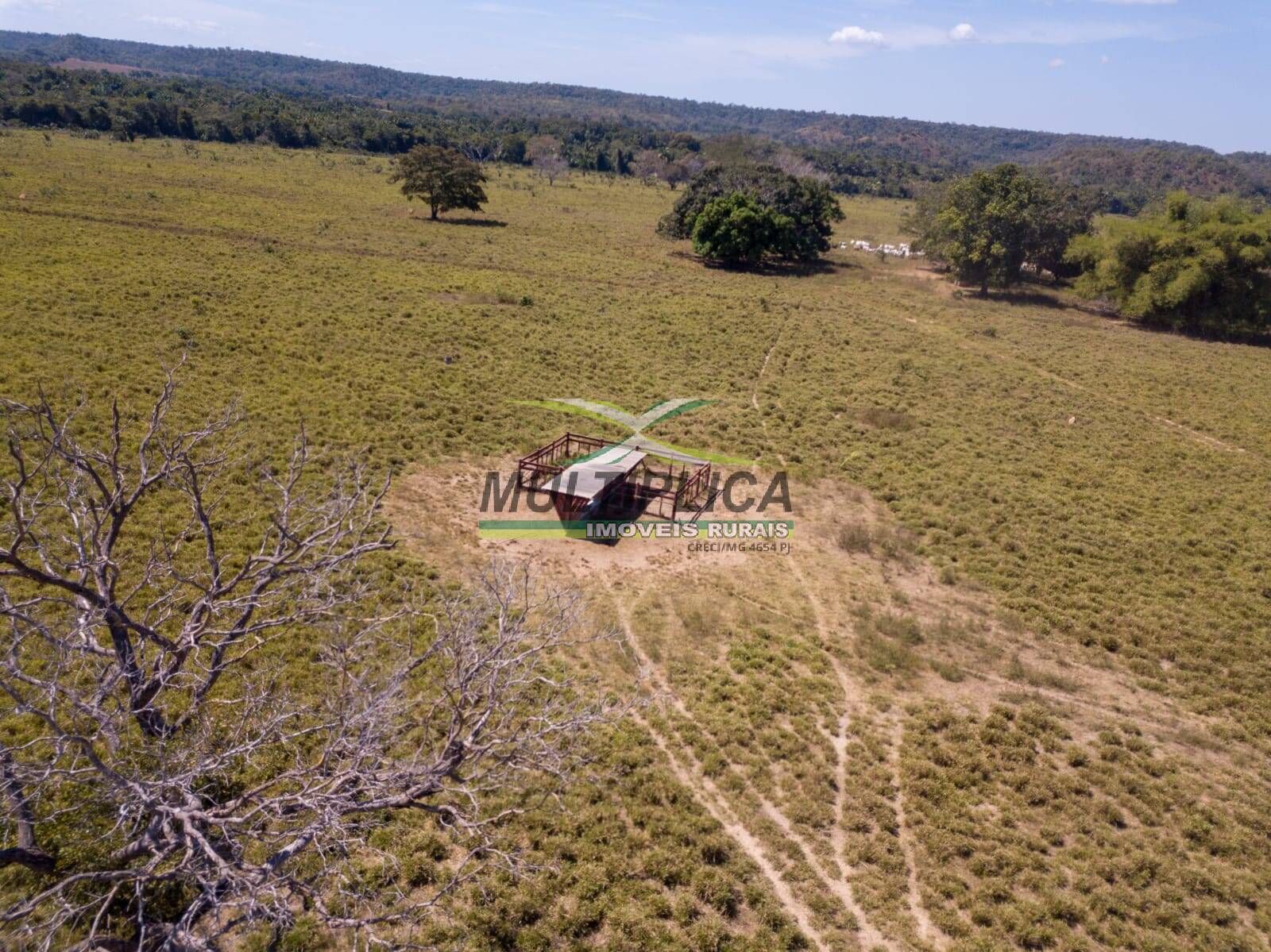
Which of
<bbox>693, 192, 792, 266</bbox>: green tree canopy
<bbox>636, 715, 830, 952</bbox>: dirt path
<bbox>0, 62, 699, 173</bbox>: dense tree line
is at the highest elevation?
<bbox>0, 62, 699, 173</bbox>: dense tree line

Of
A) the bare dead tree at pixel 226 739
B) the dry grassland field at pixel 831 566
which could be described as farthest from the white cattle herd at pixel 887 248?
the bare dead tree at pixel 226 739

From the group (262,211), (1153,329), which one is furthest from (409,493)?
(1153,329)

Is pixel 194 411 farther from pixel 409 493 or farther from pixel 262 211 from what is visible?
pixel 262 211

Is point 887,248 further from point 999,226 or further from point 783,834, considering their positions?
point 783,834

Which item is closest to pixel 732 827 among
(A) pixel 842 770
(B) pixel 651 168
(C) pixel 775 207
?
(A) pixel 842 770

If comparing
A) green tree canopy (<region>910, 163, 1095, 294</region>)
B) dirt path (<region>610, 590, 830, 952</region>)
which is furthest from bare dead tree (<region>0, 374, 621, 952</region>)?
green tree canopy (<region>910, 163, 1095, 294</region>)

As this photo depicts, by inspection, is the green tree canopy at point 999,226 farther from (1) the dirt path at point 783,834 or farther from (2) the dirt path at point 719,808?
(2) the dirt path at point 719,808

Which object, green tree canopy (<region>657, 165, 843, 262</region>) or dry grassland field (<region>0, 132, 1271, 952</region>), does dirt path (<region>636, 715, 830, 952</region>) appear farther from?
green tree canopy (<region>657, 165, 843, 262</region>)
